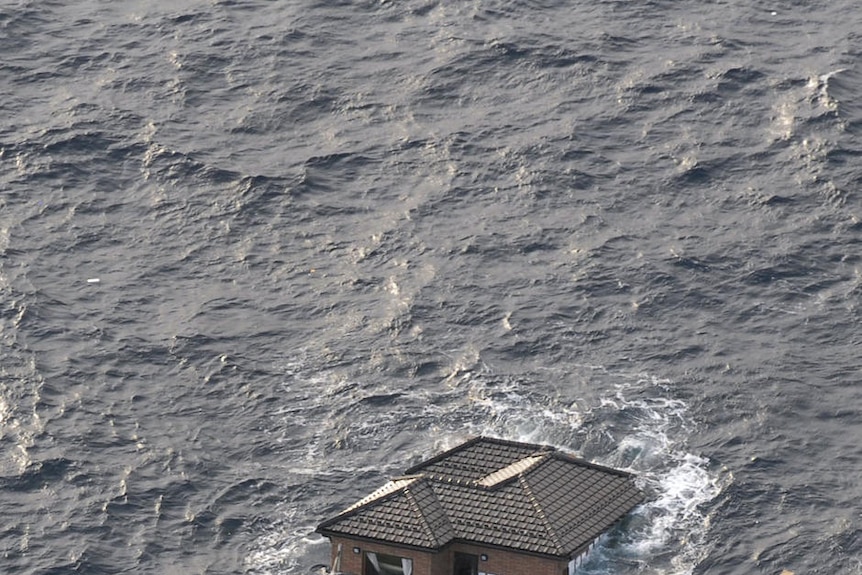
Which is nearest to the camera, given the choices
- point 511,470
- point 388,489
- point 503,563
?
point 503,563

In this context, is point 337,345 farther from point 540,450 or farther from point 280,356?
point 540,450

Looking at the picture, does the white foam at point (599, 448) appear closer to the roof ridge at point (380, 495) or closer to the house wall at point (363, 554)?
the house wall at point (363, 554)

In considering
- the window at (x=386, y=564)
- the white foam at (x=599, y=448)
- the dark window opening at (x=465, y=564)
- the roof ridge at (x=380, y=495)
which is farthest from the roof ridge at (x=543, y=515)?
the window at (x=386, y=564)

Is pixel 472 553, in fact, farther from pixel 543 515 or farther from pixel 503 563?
pixel 543 515

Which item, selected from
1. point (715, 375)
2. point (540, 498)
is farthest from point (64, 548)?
point (715, 375)

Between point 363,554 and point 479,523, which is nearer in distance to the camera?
point 479,523

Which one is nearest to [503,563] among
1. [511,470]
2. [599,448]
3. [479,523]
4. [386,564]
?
[479,523]

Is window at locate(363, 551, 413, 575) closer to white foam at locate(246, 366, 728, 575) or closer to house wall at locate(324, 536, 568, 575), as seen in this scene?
house wall at locate(324, 536, 568, 575)

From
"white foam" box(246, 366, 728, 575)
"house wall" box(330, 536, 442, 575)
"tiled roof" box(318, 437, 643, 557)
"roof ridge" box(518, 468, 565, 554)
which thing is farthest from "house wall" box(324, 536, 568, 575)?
"white foam" box(246, 366, 728, 575)
